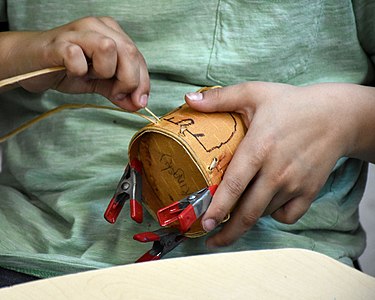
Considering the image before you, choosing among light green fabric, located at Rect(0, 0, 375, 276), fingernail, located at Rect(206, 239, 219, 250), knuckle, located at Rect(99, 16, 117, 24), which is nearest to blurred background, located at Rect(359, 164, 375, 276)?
light green fabric, located at Rect(0, 0, 375, 276)

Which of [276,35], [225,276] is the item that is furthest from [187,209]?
[276,35]

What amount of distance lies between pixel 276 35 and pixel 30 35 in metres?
0.27

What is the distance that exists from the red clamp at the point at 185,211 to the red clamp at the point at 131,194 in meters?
0.05

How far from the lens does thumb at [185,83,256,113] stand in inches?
27.5

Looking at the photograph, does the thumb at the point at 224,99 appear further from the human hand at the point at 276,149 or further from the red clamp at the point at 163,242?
the red clamp at the point at 163,242

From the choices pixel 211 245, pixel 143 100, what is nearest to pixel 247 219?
pixel 211 245

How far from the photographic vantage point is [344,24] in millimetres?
823

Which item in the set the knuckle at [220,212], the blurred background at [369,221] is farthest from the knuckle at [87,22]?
the blurred background at [369,221]

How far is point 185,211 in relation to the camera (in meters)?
0.64

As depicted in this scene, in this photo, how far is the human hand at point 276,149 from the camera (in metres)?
0.69

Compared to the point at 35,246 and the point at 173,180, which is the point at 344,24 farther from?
the point at 35,246

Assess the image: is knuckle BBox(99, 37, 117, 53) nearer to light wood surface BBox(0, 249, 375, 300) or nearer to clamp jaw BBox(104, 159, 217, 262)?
clamp jaw BBox(104, 159, 217, 262)

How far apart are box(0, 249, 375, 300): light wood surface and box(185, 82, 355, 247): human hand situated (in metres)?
0.16

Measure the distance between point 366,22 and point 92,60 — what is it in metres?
0.32
